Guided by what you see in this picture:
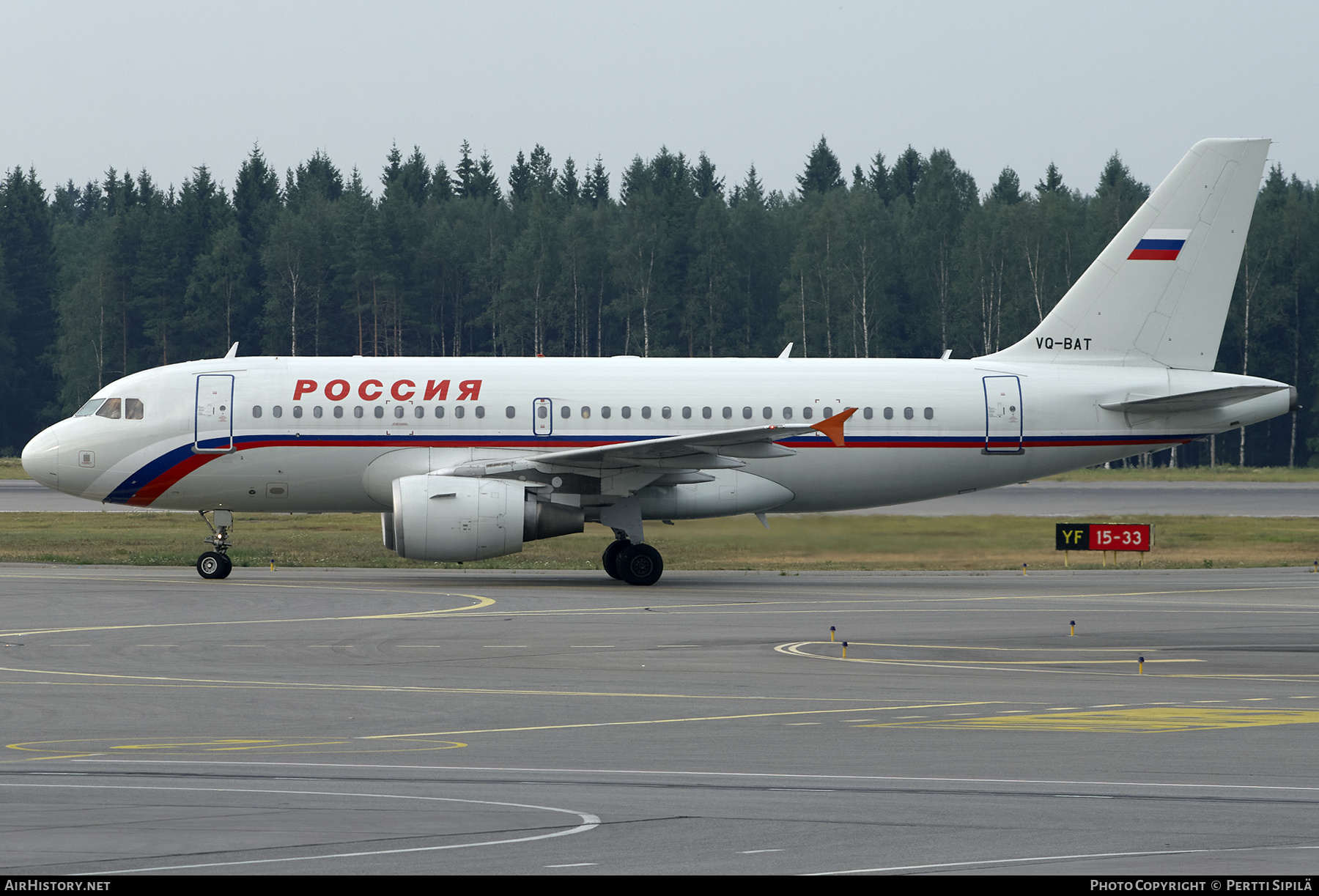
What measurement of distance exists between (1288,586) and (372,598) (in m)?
17.5

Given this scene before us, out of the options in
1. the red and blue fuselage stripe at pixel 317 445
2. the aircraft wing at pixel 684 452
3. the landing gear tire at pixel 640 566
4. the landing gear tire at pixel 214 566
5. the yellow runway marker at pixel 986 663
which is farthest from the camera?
the red and blue fuselage stripe at pixel 317 445

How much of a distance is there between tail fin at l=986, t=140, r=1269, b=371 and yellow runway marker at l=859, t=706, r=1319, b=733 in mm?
17589

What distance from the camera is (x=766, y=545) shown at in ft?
106

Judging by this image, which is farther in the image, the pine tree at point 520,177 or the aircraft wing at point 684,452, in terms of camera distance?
the pine tree at point 520,177

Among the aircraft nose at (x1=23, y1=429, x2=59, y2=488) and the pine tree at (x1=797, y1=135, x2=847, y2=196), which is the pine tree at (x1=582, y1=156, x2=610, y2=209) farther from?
the aircraft nose at (x1=23, y1=429, x2=59, y2=488)

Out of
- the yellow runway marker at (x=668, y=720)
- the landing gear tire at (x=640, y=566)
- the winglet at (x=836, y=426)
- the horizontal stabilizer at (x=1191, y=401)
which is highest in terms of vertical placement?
the horizontal stabilizer at (x=1191, y=401)

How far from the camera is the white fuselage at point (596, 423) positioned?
99.7 feet

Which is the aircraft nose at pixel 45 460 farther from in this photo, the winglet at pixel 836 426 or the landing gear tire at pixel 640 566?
the winglet at pixel 836 426

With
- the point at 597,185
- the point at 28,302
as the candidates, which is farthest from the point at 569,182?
the point at 28,302

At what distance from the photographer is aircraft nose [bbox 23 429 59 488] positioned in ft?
101

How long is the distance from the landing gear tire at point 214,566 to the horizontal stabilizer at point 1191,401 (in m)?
18.2

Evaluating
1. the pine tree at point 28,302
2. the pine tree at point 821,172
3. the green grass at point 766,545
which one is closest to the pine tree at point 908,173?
the pine tree at point 821,172

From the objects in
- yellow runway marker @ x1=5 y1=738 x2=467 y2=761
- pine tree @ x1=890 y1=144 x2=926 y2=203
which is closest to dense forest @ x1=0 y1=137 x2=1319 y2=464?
pine tree @ x1=890 y1=144 x2=926 y2=203

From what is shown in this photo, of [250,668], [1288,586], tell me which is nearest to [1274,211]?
[1288,586]
